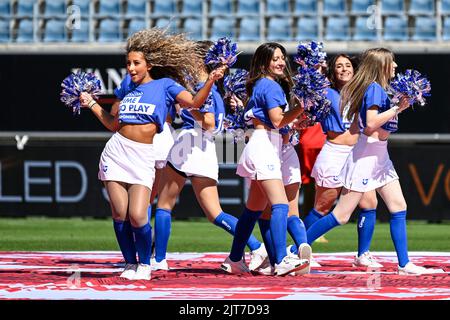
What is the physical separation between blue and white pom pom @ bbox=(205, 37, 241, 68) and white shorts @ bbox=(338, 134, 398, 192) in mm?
1468

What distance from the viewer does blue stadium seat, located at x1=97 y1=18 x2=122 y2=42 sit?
21188 millimetres

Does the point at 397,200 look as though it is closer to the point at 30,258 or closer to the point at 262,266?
the point at 262,266

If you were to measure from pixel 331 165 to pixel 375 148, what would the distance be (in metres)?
0.97

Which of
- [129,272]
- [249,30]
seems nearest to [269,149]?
[129,272]

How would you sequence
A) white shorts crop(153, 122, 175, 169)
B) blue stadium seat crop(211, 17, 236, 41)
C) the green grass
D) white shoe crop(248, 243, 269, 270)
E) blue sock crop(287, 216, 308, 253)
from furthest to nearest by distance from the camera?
1. blue stadium seat crop(211, 17, 236, 41)
2. the green grass
3. white shorts crop(153, 122, 175, 169)
4. white shoe crop(248, 243, 269, 270)
5. blue sock crop(287, 216, 308, 253)

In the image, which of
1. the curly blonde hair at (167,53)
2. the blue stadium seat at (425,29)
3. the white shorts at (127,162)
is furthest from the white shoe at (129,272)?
the blue stadium seat at (425,29)

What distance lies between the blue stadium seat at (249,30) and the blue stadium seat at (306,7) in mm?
826

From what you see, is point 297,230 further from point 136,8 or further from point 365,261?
point 136,8

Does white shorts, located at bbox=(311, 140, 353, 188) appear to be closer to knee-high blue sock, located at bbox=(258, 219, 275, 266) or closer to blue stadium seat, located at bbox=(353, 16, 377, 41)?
knee-high blue sock, located at bbox=(258, 219, 275, 266)

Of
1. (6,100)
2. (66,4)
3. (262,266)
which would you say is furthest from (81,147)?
(262,266)

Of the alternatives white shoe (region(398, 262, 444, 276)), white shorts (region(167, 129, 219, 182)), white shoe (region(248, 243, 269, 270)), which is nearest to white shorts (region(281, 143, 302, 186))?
white shorts (region(167, 129, 219, 182))

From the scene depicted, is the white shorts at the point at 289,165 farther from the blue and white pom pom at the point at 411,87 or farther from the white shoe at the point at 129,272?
the white shoe at the point at 129,272

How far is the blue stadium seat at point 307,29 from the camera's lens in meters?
20.8

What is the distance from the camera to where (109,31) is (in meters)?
21.3
